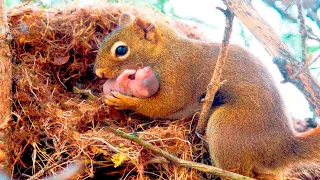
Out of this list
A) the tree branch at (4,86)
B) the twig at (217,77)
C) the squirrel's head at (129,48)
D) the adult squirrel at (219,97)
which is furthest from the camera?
the squirrel's head at (129,48)

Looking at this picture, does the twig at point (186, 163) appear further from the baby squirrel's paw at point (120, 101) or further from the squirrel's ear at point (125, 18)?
the squirrel's ear at point (125, 18)

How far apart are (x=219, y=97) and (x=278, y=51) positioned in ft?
1.82

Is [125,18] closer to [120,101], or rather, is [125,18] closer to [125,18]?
[125,18]

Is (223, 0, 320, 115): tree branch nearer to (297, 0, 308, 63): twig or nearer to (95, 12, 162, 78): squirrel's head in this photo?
(297, 0, 308, 63): twig

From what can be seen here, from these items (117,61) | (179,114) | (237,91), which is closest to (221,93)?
(237,91)

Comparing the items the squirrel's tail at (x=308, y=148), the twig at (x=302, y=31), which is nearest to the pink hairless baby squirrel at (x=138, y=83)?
the squirrel's tail at (x=308, y=148)

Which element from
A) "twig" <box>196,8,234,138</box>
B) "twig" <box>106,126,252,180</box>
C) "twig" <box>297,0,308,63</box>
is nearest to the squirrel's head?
"twig" <box>196,8,234,138</box>

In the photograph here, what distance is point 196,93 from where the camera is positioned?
8.04 ft

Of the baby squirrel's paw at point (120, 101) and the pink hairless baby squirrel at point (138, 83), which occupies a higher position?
the pink hairless baby squirrel at point (138, 83)

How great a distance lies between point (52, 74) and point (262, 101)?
1.17 meters

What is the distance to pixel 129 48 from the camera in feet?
8.37

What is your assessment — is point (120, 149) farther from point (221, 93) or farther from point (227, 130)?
point (221, 93)

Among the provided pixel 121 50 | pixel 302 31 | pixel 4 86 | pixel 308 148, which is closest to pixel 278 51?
pixel 302 31

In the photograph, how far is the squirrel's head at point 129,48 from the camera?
2.51 metres
